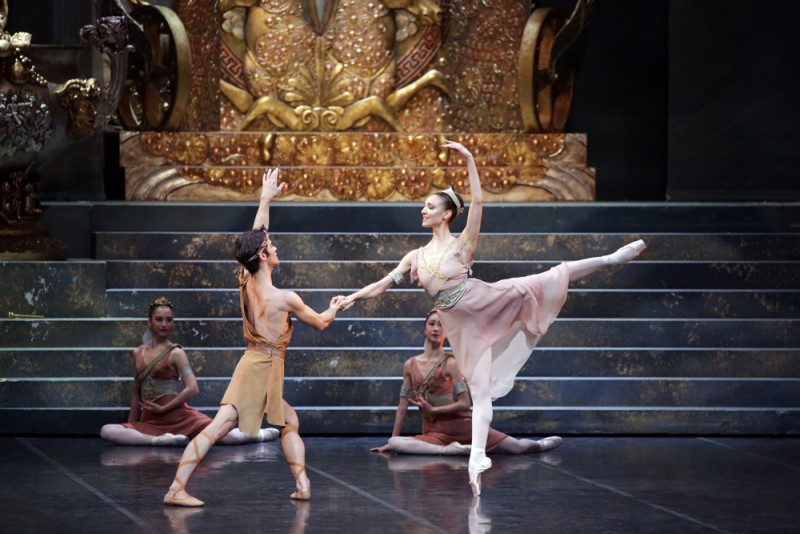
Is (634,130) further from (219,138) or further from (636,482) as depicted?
(636,482)

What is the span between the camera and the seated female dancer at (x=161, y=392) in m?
8.87

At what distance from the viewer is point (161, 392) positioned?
8.96m

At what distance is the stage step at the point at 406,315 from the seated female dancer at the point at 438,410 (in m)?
0.48

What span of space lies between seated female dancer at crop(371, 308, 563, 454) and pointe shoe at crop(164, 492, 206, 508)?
178cm

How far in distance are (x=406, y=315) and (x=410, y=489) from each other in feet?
8.80

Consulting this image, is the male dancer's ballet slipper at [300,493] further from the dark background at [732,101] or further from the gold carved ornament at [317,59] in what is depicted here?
the gold carved ornament at [317,59]

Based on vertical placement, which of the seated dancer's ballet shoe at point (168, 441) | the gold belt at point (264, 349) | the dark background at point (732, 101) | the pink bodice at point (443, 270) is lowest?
the seated dancer's ballet shoe at point (168, 441)

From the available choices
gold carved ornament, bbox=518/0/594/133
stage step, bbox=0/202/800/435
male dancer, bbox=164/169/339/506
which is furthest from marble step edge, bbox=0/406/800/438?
gold carved ornament, bbox=518/0/594/133

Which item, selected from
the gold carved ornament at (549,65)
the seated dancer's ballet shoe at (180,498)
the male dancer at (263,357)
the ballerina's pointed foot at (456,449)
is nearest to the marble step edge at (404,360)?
the ballerina's pointed foot at (456,449)

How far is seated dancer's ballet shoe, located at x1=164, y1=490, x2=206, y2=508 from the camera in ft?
23.1

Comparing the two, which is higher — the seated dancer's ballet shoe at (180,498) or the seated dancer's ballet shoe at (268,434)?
the seated dancer's ballet shoe at (180,498)

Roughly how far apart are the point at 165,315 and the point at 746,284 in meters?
4.09

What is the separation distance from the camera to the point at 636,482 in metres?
7.68

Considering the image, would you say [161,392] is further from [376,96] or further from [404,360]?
[376,96]
